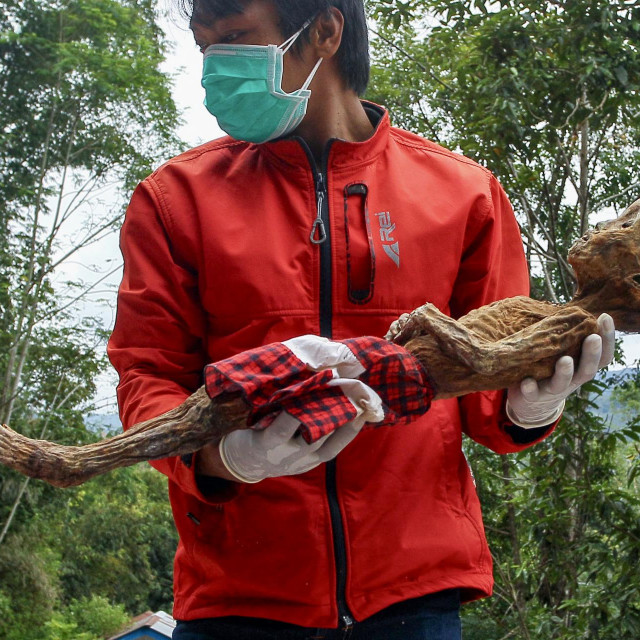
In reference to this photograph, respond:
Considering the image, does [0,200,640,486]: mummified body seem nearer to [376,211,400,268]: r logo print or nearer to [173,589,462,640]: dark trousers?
[376,211,400,268]: r logo print

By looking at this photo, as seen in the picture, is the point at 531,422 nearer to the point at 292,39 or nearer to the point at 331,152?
the point at 331,152

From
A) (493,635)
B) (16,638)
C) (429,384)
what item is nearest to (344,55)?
(429,384)

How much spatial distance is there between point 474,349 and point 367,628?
542 mm

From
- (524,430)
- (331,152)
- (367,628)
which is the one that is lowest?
(367,628)

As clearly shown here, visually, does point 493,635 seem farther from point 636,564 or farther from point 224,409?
point 224,409

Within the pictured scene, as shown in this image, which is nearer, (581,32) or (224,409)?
(224,409)

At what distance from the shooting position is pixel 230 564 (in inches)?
61.0

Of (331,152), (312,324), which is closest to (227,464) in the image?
(312,324)

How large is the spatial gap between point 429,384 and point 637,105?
292 centimetres

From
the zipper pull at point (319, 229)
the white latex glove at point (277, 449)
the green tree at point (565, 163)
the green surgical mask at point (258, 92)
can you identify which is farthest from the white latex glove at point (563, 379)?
the green tree at point (565, 163)

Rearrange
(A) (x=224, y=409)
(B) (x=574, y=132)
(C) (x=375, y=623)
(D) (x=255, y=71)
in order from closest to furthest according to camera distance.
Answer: (A) (x=224, y=409) < (C) (x=375, y=623) < (D) (x=255, y=71) < (B) (x=574, y=132)

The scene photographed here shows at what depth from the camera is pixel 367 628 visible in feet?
4.99

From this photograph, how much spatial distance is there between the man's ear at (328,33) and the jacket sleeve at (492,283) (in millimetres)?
451

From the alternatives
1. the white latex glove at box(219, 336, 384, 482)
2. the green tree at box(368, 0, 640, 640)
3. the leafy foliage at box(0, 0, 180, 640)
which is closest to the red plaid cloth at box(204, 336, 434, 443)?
the white latex glove at box(219, 336, 384, 482)
